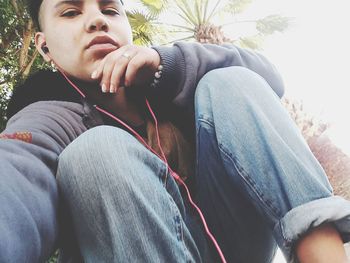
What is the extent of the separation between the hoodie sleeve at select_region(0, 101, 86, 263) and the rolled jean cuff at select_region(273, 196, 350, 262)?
45 cm

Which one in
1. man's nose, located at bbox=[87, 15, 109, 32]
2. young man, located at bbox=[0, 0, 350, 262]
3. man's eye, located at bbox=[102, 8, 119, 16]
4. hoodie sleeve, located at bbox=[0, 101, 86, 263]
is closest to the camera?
hoodie sleeve, located at bbox=[0, 101, 86, 263]

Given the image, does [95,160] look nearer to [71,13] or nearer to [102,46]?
[102,46]

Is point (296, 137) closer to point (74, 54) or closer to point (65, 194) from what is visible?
point (65, 194)

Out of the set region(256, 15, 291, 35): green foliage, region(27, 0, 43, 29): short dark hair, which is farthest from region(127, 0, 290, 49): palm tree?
region(27, 0, 43, 29): short dark hair

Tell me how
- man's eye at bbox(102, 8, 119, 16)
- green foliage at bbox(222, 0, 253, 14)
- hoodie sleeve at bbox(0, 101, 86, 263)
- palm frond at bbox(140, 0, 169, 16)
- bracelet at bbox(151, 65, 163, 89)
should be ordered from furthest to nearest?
green foliage at bbox(222, 0, 253, 14) → palm frond at bbox(140, 0, 169, 16) → man's eye at bbox(102, 8, 119, 16) → bracelet at bbox(151, 65, 163, 89) → hoodie sleeve at bbox(0, 101, 86, 263)

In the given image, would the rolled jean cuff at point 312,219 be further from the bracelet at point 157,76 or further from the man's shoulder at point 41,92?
the man's shoulder at point 41,92

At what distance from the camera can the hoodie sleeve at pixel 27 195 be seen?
0.45 metres

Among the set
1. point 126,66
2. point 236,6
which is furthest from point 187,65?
point 236,6

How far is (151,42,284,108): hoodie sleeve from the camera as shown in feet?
3.03

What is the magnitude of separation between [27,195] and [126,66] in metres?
0.47

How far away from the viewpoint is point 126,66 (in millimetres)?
864

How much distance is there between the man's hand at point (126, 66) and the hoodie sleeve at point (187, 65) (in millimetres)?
44

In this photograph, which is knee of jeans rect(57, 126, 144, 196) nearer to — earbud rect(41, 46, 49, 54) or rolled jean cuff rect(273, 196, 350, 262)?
rolled jean cuff rect(273, 196, 350, 262)

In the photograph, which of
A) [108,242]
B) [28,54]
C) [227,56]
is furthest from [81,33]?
[28,54]
